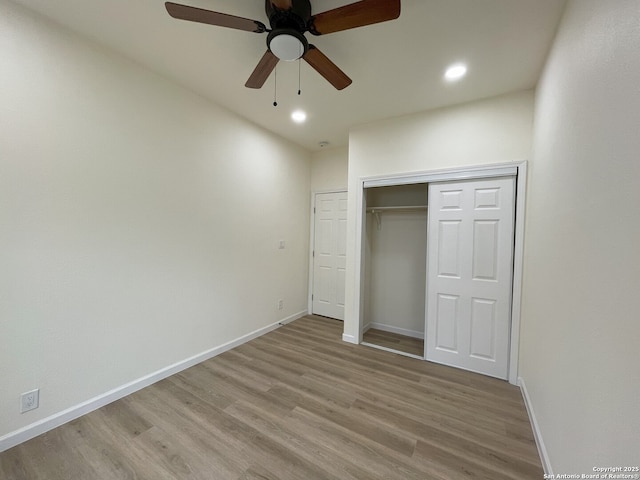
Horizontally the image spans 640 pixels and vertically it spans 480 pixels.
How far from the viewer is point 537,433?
1.67m

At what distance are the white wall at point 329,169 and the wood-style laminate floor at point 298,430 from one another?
2.73m

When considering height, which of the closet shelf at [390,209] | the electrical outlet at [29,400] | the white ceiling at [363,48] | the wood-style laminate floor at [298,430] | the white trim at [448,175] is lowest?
the wood-style laminate floor at [298,430]

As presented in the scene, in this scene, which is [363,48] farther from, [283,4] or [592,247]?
[592,247]

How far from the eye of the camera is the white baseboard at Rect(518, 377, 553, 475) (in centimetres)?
144

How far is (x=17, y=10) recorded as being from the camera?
1573mm

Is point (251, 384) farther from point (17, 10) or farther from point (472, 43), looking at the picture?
point (472, 43)

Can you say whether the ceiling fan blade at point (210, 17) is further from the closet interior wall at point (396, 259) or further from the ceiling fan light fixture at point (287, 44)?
the closet interior wall at point (396, 259)

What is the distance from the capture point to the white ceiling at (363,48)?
5.21 feet

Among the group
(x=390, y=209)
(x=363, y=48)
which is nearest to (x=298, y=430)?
(x=390, y=209)

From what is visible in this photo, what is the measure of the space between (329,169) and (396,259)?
1845mm

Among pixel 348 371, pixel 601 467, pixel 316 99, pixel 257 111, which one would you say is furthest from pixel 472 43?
pixel 348 371

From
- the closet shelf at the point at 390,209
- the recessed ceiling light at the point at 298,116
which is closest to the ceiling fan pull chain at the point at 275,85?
the recessed ceiling light at the point at 298,116

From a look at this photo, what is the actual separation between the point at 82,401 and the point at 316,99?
3.35m

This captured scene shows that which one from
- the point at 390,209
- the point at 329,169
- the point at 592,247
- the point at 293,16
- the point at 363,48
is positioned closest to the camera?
the point at 592,247
